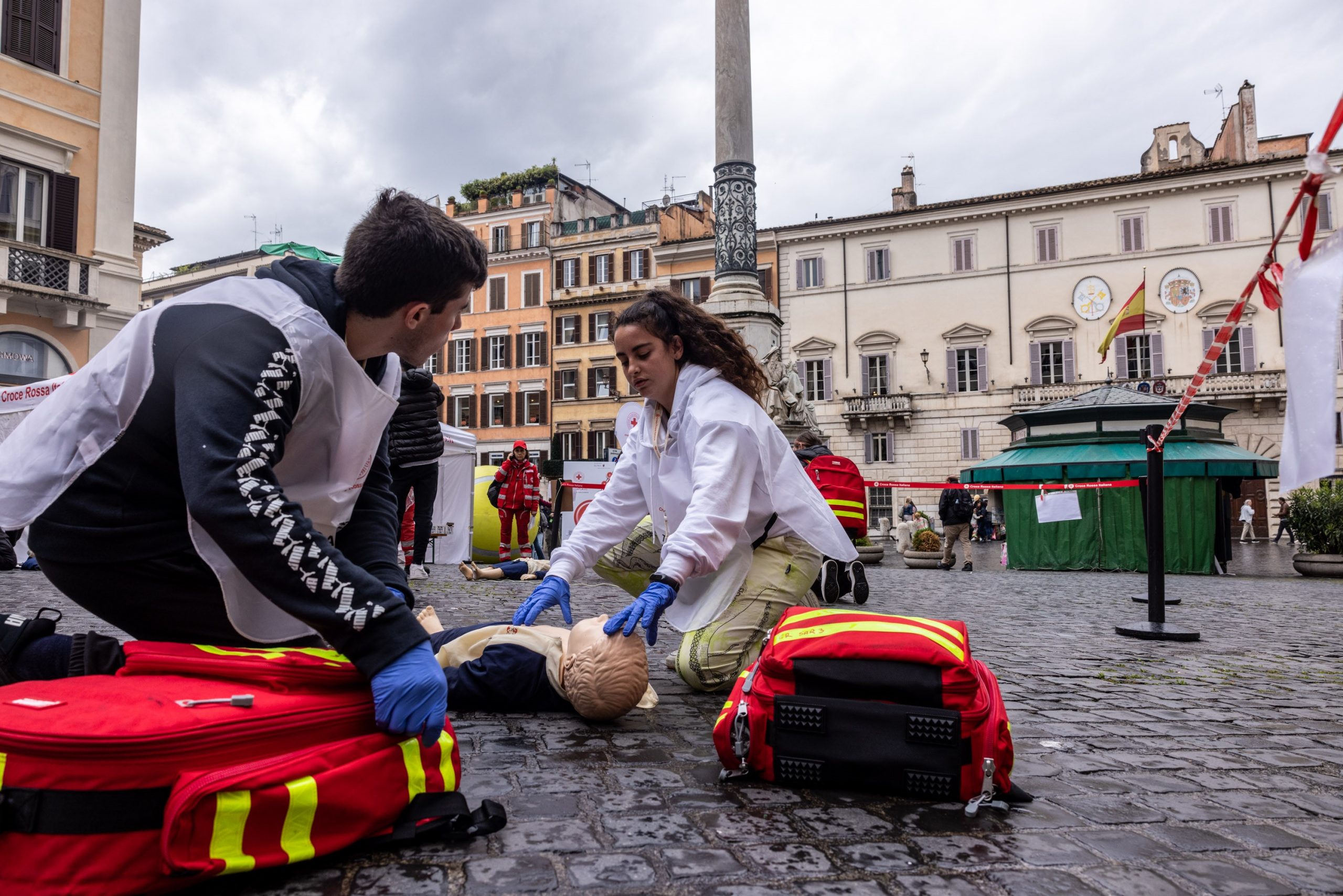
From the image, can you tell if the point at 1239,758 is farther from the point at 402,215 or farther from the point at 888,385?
the point at 888,385

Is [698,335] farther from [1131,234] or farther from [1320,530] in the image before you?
[1131,234]

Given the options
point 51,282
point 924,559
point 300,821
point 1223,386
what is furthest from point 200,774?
point 1223,386

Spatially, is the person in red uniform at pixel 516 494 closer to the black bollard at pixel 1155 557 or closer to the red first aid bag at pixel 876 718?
the black bollard at pixel 1155 557

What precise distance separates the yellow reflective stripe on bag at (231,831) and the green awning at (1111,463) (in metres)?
15.3

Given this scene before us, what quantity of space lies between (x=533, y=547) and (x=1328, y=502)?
495 inches

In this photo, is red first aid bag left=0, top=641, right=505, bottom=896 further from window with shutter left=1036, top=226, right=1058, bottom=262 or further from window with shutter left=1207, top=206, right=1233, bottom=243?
window with shutter left=1207, top=206, right=1233, bottom=243

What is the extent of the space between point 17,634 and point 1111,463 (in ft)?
53.9

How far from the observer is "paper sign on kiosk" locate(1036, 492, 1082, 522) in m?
15.2

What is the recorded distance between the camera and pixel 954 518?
15.6m

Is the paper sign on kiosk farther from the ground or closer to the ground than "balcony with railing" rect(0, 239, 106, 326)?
closer to the ground

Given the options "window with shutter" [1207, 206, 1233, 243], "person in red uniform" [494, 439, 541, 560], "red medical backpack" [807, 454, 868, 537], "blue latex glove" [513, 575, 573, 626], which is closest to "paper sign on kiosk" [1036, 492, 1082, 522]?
"red medical backpack" [807, 454, 868, 537]

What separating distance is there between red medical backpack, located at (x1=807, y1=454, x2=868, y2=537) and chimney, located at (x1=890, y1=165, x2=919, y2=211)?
36.9m

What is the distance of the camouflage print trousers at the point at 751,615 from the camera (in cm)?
366

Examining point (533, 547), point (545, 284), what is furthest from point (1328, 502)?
point (545, 284)
